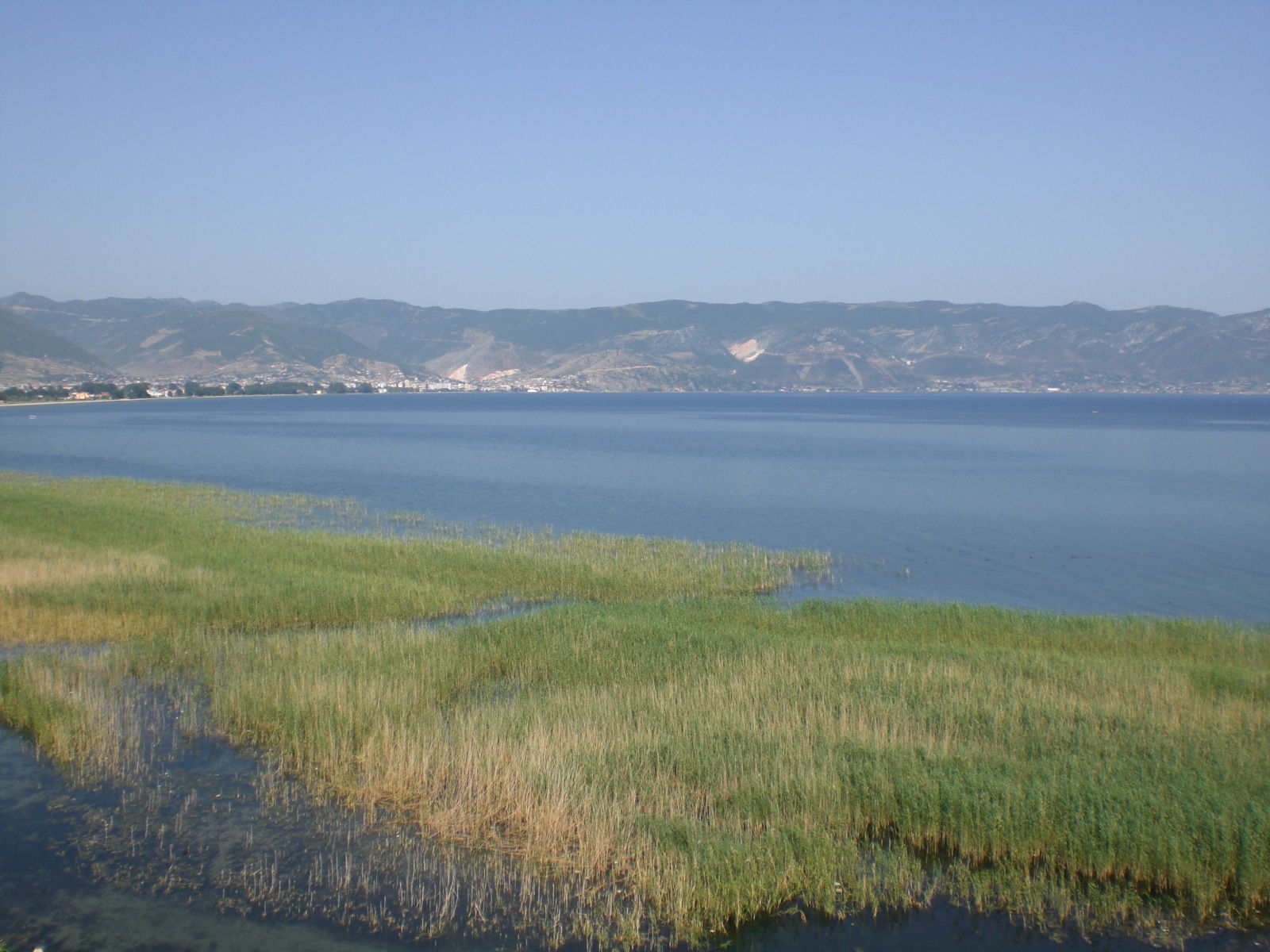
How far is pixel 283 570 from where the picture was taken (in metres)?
22.7

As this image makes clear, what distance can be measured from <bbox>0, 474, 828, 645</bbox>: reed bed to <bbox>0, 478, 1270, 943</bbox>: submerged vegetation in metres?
0.17

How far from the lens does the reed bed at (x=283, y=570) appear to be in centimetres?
1880

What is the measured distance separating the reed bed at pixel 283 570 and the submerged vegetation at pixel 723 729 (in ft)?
0.55

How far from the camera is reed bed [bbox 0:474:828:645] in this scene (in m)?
18.8

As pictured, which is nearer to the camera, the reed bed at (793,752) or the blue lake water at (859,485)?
the reed bed at (793,752)

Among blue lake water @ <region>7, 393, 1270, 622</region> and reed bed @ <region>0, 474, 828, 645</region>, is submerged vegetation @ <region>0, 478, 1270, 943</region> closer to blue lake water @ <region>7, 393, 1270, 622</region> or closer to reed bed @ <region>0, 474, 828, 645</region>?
reed bed @ <region>0, 474, 828, 645</region>

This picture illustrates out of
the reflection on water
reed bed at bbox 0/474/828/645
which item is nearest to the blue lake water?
reed bed at bbox 0/474/828/645

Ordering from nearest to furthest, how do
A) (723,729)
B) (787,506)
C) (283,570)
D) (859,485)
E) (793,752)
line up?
(793,752)
(723,729)
(283,570)
(787,506)
(859,485)

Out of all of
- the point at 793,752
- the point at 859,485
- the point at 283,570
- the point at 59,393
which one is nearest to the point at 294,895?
the point at 793,752

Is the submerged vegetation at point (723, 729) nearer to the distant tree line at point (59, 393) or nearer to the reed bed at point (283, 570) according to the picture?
the reed bed at point (283, 570)

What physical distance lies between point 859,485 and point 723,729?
127ft

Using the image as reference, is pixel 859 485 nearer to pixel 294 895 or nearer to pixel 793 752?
pixel 793 752

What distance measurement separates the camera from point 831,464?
61062mm

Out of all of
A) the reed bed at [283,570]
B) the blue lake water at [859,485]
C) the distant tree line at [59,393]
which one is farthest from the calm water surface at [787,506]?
the distant tree line at [59,393]
